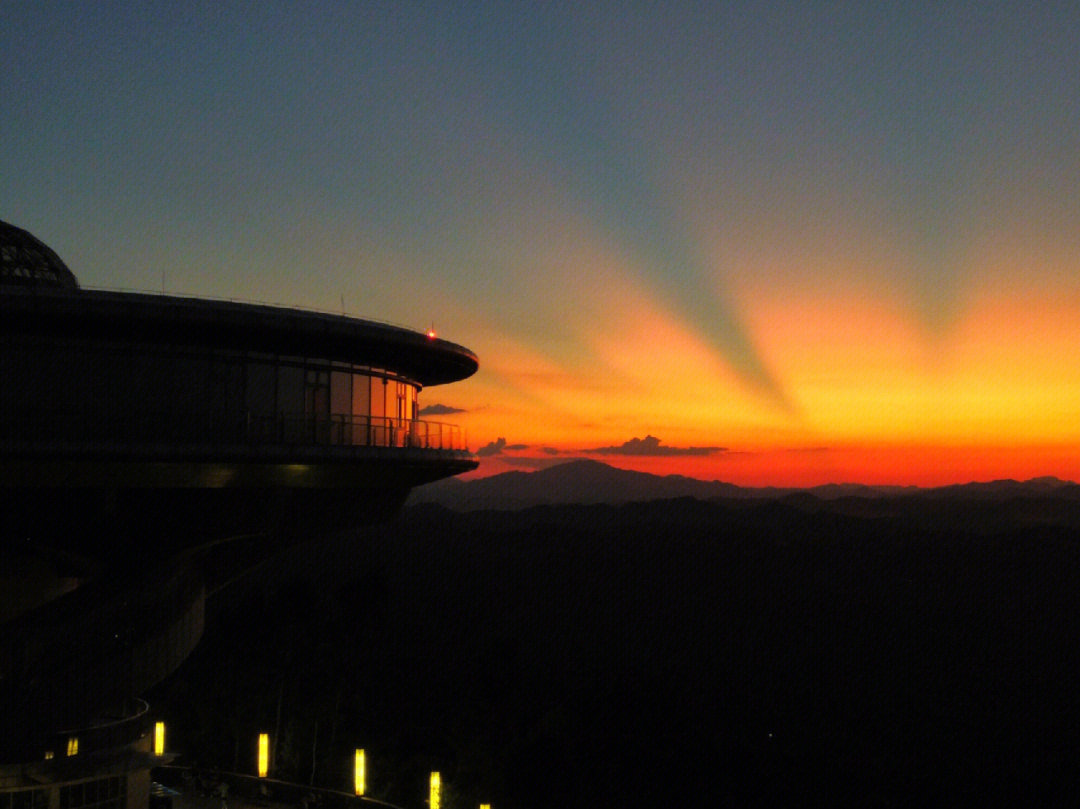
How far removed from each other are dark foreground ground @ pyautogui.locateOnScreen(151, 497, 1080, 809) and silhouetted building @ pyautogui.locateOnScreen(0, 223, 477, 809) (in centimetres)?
1767

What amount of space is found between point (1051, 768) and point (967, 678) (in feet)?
95.9

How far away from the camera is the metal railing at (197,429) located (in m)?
23.2

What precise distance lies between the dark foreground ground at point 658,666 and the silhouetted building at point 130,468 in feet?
58.0

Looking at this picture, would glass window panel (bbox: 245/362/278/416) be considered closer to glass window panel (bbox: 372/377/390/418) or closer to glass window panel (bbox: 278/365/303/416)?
glass window panel (bbox: 278/365/303/416)

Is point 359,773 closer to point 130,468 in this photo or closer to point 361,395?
point 361,395

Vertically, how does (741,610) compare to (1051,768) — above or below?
above

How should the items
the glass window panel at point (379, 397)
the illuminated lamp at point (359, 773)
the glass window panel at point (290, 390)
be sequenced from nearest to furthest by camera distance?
the glass window panel at point (290, 390) → the glass window panel at point (379, 397) → the illuminated lamp at point (359, 773)

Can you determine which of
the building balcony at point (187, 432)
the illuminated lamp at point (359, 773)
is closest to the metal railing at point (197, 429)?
the building balcony at point (187, 432)

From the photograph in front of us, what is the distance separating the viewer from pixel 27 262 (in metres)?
26.3

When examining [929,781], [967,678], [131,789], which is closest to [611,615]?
[967,678]

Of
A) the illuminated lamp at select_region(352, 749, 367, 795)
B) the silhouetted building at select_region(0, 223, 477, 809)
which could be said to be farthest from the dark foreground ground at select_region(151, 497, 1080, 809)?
the silhouetted building at select_region(0, 223, 477, 809)

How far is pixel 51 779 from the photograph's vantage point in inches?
1030

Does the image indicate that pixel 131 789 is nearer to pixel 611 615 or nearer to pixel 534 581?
pixel 611 615

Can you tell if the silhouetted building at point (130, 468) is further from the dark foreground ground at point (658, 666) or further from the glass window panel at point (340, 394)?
the dark foreground ground at point (658, 666)
